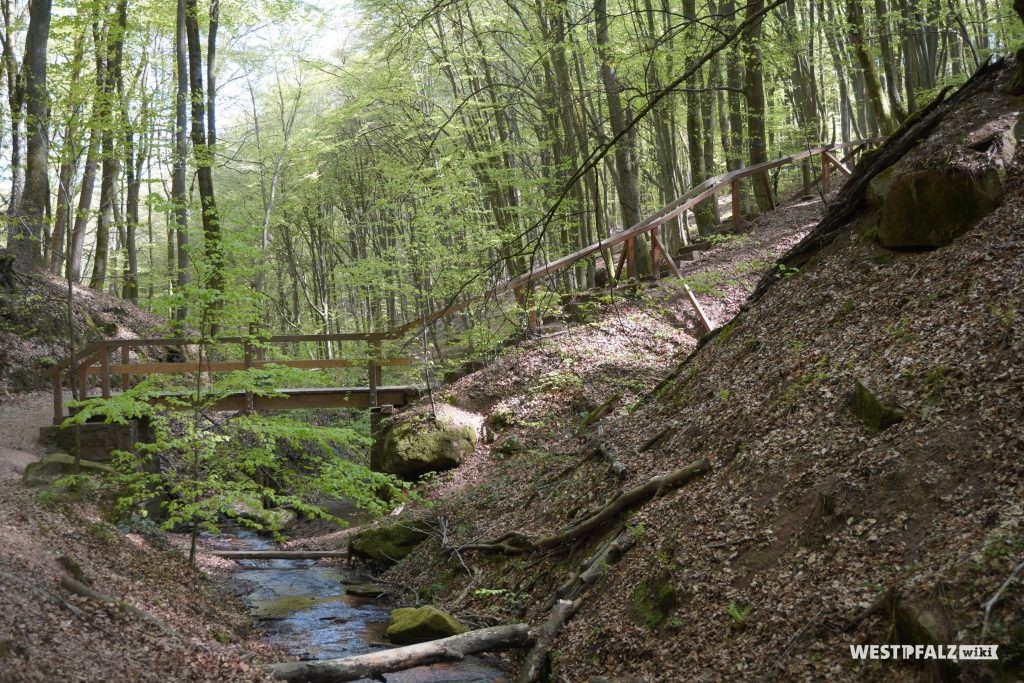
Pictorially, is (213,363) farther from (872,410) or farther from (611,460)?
(872,410)

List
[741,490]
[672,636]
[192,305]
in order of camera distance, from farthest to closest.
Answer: [192,305], [741,490], [672,636]

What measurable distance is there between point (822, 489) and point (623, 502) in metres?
2.12

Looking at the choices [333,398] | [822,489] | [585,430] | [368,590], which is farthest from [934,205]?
[333,398]

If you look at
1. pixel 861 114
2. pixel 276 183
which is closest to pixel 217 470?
pixel 276 183

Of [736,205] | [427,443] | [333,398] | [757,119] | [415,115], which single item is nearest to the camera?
[427,443]

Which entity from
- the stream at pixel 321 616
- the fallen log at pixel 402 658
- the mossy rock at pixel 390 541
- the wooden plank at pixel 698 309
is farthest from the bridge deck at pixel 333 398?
the fallen log at pixel 402 658

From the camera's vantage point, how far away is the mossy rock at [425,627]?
23.2 ft

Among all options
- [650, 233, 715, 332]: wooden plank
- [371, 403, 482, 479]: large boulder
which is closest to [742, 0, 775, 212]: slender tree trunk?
[650, 233, 715, 332]: wooden plank

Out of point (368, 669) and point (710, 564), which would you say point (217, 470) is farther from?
point (710, 564)

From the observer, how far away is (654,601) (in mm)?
5555

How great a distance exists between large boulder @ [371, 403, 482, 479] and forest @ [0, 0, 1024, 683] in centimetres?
6

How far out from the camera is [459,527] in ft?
31.6

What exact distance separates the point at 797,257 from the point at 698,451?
3.56m

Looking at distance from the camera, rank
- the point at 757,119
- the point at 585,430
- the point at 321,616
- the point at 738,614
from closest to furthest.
→ 1. the point at 738,614
2. the point at 321,616
3. the point at 585,430
4. the point at 757,119
